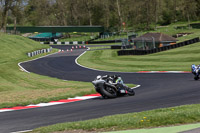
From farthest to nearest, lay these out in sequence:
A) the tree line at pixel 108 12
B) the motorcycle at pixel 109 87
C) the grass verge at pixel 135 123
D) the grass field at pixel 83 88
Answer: the tree line at pixel 108 12 → the motorcycle at pixel 109 87 → the grass field at pixel 83 88 → the grass verge at pixel 135 123

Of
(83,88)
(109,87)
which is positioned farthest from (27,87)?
(109,87)

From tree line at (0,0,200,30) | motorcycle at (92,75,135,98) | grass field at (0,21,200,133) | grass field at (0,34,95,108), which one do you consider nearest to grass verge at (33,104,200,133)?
grass field at (0,21,200,133)

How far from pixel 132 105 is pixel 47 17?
120 m

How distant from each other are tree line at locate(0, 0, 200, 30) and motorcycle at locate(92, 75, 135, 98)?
6804 centimetres

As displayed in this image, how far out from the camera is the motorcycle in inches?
684

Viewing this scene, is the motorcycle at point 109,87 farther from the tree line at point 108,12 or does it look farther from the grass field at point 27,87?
the tree line at point 108,12

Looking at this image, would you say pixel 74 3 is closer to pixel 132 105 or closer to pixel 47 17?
pixel 47 17

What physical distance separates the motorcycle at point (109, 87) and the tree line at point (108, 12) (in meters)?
68.0

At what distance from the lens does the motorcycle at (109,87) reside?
17375 mm

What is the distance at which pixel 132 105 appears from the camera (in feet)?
47.3

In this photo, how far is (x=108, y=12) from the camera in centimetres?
11250

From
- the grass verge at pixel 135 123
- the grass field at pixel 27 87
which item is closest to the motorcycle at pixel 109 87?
the grass field at pixel 27 87

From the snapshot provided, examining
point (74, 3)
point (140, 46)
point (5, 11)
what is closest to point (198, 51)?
point (140, 46)

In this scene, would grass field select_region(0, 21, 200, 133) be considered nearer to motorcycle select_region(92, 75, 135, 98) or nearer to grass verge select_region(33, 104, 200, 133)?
grass verge select_region(33, 104, 200, 133)
